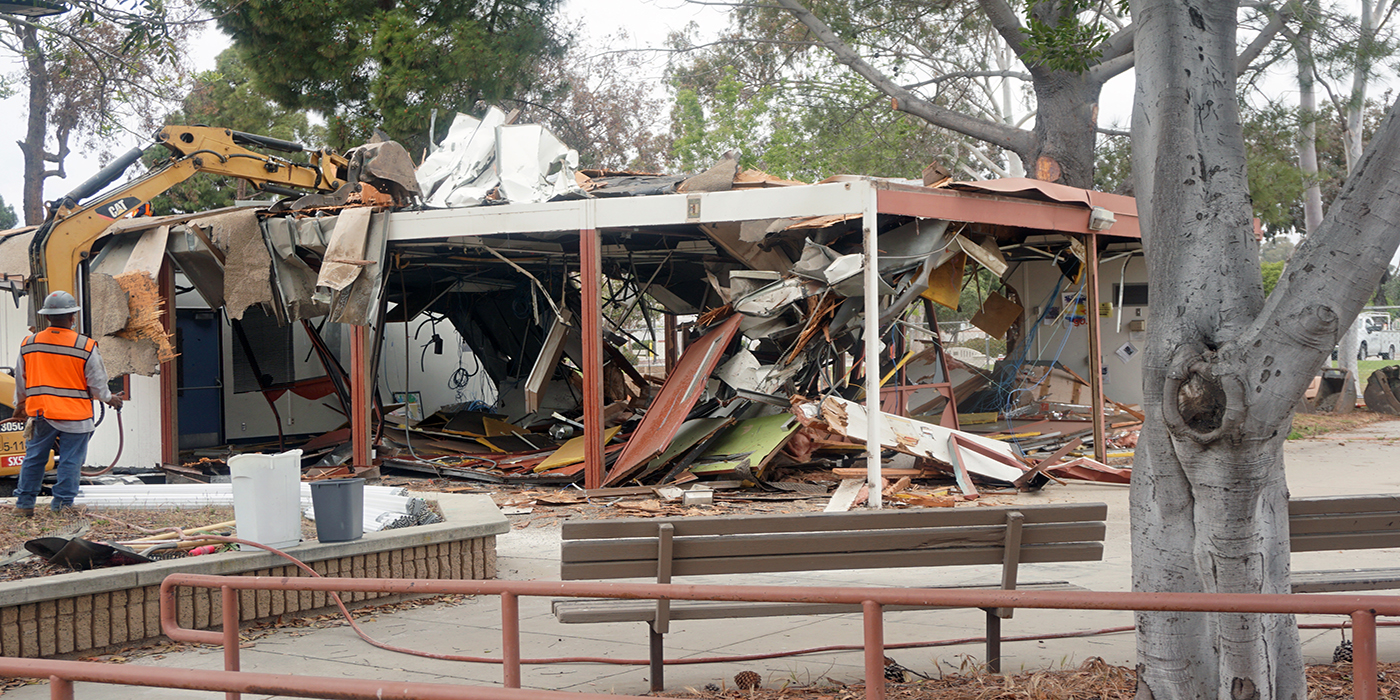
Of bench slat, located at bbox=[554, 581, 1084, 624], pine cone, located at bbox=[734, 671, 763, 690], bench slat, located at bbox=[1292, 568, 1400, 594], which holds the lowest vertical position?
pine cone, located at bbox=[734, 671, 763, 690]

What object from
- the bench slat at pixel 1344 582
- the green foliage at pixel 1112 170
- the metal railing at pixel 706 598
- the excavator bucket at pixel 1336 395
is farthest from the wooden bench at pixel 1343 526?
the excavator bucket at pixel 1336 395

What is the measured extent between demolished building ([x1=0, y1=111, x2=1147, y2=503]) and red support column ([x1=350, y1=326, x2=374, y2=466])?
0.09 ft

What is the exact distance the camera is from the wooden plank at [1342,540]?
5.34 metres

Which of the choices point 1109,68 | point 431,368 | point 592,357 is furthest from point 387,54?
point 1109,68

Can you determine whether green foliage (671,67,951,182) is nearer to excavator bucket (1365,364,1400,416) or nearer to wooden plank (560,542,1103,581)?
excavator bucket (1365,364,1400,416)

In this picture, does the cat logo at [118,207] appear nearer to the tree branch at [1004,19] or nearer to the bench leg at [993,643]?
the bench leg at [993,643]

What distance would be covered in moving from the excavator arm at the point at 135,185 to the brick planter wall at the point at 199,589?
7.43 m

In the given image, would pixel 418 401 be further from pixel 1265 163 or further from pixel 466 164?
pixel 1265 163

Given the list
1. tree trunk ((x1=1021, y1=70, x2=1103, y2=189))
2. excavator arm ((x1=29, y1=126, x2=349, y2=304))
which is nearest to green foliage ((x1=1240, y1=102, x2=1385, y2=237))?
tree trunk ((x1=1021, y1=70, x2=1103, y2=189))

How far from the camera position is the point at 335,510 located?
22.1 feet

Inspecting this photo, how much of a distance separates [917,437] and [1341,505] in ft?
20.1

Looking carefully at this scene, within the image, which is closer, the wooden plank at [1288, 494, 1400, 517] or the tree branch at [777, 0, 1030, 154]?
the wooden plank at [1288, 494, 1400, 517]

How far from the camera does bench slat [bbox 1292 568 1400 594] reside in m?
5.13

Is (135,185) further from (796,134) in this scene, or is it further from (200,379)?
(796,134)
